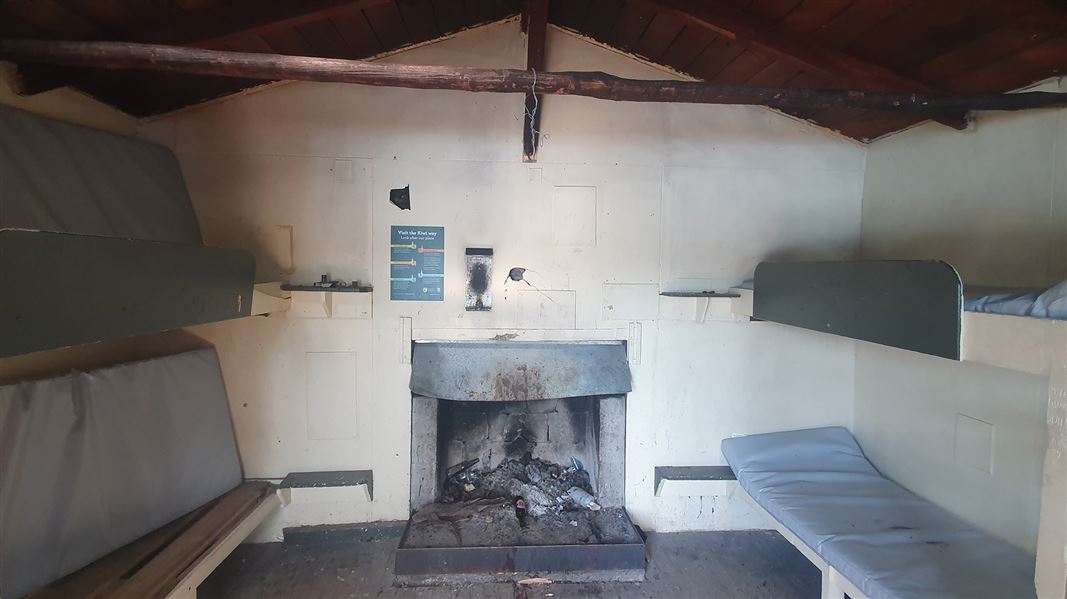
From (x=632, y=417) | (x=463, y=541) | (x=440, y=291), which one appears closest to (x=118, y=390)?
(x=440, y=291)

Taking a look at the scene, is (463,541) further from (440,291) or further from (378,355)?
(440,291)

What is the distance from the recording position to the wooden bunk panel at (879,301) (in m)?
1.15

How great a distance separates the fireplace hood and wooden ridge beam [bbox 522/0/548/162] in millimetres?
1125

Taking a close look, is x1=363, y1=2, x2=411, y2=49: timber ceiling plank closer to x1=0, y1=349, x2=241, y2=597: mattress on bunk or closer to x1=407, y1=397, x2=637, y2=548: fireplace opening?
x1=0, y1=349, x2=241, y2=597: mattress on bunk

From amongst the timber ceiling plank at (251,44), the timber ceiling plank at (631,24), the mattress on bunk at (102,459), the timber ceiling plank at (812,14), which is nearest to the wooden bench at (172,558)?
the mattress on bunk at (102,459)

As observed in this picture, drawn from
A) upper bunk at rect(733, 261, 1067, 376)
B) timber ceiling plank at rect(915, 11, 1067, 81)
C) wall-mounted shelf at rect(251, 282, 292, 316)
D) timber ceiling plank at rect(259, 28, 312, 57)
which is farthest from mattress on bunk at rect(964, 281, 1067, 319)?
timber ceiling plank at rect(259, 28, 312, 57)

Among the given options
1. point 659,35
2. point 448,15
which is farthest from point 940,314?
point 448,15

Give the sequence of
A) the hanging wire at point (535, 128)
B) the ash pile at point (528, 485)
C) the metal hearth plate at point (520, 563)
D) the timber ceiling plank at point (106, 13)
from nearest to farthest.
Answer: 1. the timber ceiling plank at point (106, 13)
2. the metal hearth plate at point (520, 563)
3. the hanging wire at point (535, 128)
4. the ash pile at point (528, 485)

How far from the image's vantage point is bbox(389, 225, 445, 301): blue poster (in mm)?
2307

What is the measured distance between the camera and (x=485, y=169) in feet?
7.66

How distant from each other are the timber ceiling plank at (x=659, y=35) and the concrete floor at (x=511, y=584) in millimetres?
2835

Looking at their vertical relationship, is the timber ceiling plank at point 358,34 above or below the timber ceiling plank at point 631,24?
below

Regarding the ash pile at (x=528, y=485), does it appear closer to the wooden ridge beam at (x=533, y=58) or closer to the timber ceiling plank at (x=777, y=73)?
the wooden ridge beam at (x=533, y=58)

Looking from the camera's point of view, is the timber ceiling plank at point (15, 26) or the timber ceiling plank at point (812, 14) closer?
the timber ceiling plank at point (15, 26)
